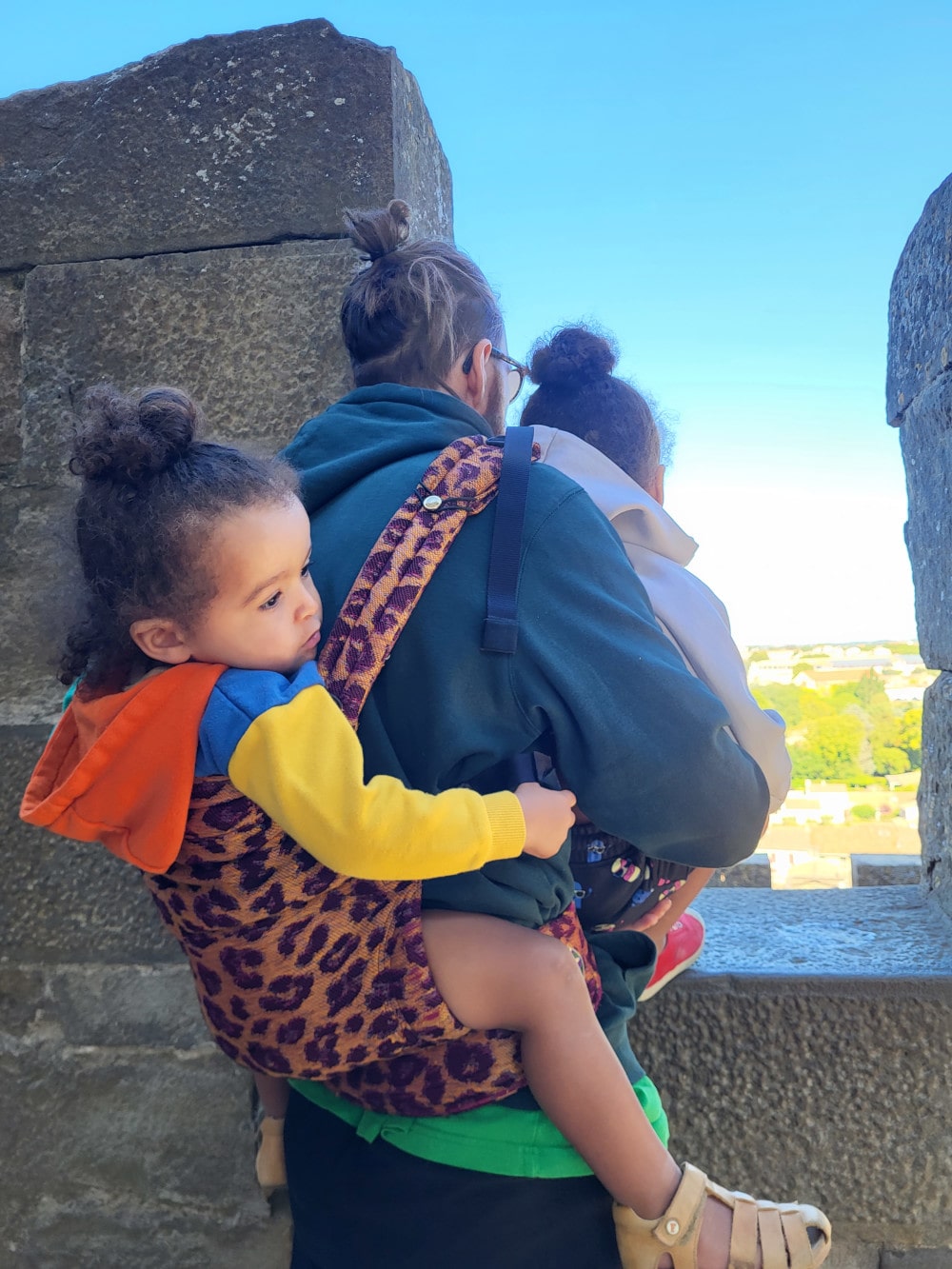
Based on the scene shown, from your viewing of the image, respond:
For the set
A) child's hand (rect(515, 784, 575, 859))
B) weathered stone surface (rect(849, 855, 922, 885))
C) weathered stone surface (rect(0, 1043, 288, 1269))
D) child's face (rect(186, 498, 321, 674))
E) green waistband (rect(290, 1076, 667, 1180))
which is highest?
child's face (rect(186, 498, 321, 674))

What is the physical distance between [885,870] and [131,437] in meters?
3.20

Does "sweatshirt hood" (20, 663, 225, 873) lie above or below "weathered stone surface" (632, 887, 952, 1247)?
above

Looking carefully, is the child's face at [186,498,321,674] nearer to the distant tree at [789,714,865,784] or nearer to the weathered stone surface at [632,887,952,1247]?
the weathered stone surface at [632,887,952,1247]

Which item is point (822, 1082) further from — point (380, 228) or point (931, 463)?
point (380, 228)

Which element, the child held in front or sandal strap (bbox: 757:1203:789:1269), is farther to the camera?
sandal strap (bbox: 757:1203:789:1269)

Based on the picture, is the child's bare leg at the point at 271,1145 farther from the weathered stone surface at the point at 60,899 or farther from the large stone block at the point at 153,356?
the large stone block at the point at 153,356

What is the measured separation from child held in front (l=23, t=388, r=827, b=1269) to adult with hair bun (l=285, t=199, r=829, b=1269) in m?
0.03

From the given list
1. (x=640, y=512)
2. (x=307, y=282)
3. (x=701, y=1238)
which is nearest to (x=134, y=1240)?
(x=701, y=1238)

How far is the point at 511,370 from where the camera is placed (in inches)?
59.2

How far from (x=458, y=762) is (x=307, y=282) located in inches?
51.0

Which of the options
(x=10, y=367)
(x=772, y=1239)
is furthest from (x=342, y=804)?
(x=10, y=367)

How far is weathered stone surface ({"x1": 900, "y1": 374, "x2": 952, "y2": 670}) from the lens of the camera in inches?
88.0

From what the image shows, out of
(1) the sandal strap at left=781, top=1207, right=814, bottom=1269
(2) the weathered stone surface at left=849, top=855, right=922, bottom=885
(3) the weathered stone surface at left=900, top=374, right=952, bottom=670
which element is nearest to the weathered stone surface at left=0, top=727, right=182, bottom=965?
(1) the sandal strap at left=781, top=1207, right=814, bottom=1269

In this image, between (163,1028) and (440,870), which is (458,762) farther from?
(163,1028)
